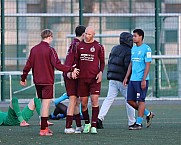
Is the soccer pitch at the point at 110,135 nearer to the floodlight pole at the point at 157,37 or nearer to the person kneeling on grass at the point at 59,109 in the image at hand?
the person kneeling on grass at the point at 59,109

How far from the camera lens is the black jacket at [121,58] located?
12.9 m

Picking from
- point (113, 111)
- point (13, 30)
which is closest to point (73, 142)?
point (113, 111)

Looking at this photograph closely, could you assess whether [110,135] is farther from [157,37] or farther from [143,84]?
[157,37]

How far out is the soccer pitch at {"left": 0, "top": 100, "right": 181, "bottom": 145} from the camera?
10.3 metres

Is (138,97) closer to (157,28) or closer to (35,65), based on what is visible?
(35,65)

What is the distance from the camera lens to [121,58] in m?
12.9

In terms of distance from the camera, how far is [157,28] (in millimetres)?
19812

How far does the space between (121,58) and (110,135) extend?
208 centimetres

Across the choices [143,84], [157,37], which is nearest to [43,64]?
[143,84]

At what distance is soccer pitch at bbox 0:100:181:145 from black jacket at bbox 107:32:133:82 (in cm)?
90

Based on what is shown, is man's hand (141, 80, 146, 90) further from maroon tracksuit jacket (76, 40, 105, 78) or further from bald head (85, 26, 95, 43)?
bald head (85, 26, 95, 43)

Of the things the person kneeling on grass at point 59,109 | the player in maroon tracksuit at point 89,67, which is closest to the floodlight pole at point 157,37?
the person kneeling on grass at point 59,109

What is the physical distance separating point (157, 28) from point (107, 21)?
5.06 meters

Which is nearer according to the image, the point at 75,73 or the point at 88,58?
the point at 75,73
